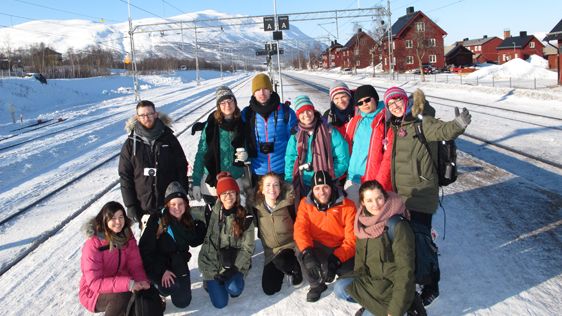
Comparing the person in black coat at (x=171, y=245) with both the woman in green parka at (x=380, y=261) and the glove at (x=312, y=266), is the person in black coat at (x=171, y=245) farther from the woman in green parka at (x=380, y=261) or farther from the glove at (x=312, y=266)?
the woman in green parka at (x=380, y=261)

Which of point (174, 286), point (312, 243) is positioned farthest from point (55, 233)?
point (312, 243)

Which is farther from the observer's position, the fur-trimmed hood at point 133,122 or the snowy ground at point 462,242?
the fur-trimmed hood at point 133,122

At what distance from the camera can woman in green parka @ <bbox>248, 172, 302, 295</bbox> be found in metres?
4.07

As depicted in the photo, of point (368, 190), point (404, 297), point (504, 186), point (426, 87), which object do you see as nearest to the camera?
point (404, 297)

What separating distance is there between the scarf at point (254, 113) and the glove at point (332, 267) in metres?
1.55

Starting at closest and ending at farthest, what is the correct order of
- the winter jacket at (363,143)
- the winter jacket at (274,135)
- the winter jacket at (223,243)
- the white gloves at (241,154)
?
the winter jacket at (223,243) → the winter jacket at (363,143) → the white gloves at (241,154) → the winter jacket at (274,135)

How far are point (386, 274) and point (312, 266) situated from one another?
0.67 m

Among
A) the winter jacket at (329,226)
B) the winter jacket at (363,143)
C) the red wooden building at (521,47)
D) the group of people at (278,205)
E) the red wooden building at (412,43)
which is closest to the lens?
the group of people at (278,205)

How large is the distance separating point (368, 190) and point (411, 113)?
916 mm

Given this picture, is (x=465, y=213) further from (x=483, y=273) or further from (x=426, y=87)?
(x=426, y=87)

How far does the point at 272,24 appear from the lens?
18172mm

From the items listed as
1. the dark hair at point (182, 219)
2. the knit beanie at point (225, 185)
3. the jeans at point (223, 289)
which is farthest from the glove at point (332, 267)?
the dark hair at point (182, 219)

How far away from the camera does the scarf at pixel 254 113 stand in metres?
4.66

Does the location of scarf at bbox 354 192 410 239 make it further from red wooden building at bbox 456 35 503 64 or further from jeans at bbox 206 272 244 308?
red wooden building at bbox 456 35 503 64
